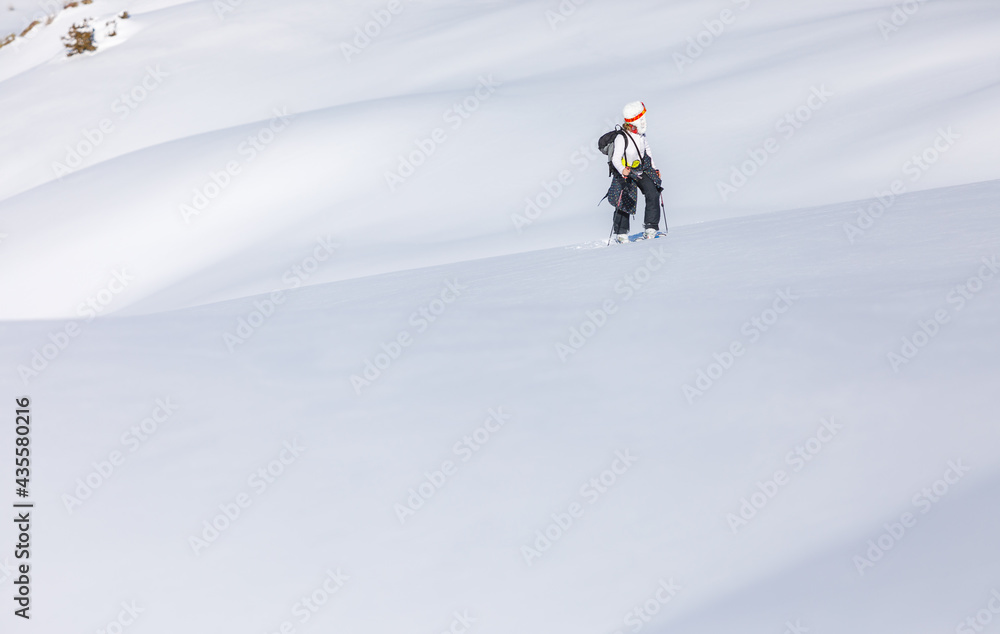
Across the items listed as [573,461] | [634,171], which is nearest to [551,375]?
[573,461]

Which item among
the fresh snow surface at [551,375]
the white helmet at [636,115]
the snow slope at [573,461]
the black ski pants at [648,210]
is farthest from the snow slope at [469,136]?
the snow slope at [573,461]

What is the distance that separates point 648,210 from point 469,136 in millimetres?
3730

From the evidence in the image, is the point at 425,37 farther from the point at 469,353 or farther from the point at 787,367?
the point at 787,367

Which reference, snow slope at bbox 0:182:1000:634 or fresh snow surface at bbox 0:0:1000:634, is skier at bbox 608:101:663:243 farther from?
snow slope at bbox 0:182:1000:634

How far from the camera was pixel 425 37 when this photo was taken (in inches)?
542

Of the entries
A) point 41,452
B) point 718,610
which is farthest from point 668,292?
point 41,452

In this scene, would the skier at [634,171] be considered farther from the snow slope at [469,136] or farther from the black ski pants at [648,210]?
the snow slope at [469,136]

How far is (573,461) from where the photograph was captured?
11.4ft

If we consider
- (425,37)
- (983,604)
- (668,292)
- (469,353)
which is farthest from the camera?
(425,37)

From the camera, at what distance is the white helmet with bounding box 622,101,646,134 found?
6.62 metres

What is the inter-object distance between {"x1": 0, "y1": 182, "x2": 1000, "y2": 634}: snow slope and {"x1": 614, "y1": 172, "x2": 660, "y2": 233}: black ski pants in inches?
63.5

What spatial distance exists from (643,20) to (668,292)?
8786mm

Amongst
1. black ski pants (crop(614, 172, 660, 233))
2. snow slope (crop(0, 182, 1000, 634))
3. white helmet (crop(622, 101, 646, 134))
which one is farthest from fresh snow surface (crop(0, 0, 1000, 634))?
white helmet (crop(622, 101, 646, 134))

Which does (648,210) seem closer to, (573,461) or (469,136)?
(469,136)
